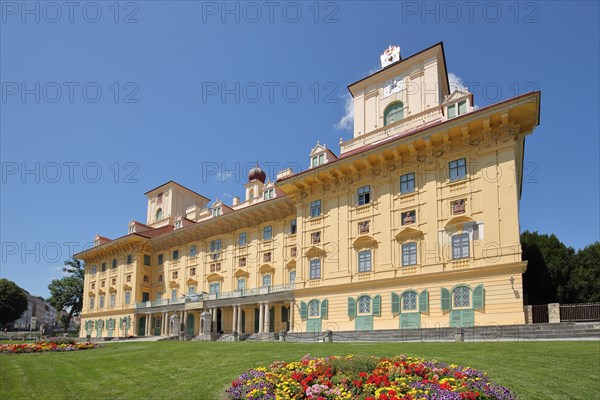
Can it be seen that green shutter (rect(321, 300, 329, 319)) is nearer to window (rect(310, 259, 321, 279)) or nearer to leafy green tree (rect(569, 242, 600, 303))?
window (rect(310, 259, 321, 279))

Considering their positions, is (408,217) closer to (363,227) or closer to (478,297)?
(363,227)

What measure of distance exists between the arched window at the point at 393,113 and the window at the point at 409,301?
46.2ft

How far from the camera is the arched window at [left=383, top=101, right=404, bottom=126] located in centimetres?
3609

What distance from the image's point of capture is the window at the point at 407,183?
3117cm

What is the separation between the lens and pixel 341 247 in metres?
33.7

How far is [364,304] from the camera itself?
31.5m

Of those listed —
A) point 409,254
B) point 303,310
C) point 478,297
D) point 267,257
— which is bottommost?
point 303,310

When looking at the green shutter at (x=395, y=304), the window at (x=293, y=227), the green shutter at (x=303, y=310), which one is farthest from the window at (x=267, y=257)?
the green shutter at (x=395, y=304)

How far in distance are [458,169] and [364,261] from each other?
919 cm

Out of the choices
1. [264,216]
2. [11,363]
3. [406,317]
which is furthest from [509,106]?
[11,363]

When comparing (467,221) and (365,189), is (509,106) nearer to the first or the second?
Result: (467,221)

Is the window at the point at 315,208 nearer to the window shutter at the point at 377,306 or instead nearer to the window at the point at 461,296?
the window shutter at the point at 377,306

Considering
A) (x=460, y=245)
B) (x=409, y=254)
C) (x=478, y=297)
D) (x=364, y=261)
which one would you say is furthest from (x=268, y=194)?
(x=478, y=297)

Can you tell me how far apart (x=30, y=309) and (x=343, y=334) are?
14427 centimetres
